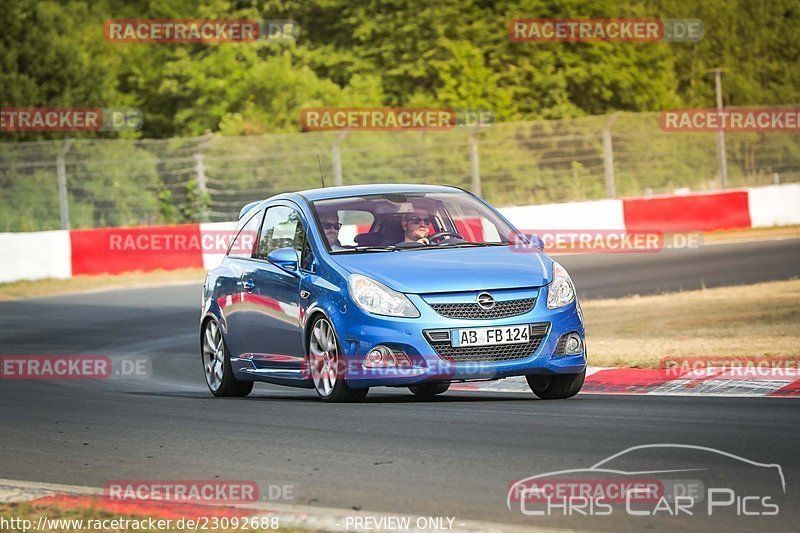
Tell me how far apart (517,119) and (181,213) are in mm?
16577

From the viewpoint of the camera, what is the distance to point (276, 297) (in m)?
11.3

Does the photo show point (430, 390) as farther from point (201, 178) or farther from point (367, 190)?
point (201, 178)

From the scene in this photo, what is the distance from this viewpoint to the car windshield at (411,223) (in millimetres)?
10984

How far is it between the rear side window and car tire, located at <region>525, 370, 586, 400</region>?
2571 millimetres

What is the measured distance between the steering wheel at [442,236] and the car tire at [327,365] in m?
1.07

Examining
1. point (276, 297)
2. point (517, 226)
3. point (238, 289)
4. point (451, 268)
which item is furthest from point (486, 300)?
point (517, 226)

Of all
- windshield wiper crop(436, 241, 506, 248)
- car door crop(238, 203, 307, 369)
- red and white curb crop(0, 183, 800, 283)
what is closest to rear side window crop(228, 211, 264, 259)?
car door crop(238, 203, 307, 369)

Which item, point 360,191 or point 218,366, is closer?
point 360,191

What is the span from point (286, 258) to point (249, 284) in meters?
0.98

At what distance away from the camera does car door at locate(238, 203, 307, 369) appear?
11000mm

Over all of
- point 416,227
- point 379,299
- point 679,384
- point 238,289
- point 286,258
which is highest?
point 416,227

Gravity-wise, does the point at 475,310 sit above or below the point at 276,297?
below

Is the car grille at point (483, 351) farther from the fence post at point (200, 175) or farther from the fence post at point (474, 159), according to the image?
the fence post at point (474, 159)

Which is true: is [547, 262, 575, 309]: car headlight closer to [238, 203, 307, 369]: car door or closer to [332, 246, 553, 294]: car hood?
[332, 246, 553, 294]: car hood
